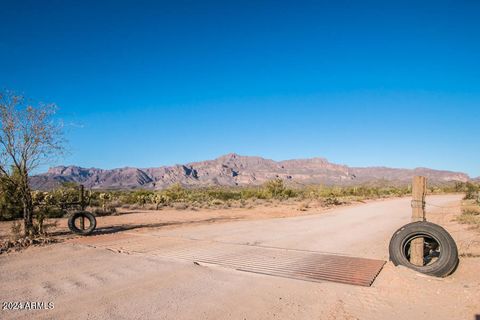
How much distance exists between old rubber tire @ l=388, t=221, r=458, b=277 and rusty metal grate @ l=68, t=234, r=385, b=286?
46 centimetres

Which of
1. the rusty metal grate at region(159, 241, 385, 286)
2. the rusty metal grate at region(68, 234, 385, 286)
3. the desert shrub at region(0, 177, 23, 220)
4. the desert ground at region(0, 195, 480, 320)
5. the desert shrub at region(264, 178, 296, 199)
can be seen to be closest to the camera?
the desert ground at region(0, 195, 480, 320)

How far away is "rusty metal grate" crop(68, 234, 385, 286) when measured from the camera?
22.8 ft

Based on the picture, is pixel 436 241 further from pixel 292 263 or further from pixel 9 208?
pixel 9 208

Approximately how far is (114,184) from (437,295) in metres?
185

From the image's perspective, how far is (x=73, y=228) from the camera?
492 inches

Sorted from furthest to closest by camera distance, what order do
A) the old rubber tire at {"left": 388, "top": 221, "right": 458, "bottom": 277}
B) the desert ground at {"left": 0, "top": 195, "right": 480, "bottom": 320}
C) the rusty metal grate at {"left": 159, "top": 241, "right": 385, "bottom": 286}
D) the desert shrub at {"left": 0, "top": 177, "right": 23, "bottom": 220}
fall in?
1. the desert shrub at {"left": 0, "top": 177, "right": 23, "bottom": 220}
2. the rusty metal grate at {"left": 159, "top": 241, "right": 385, "bottom": 286}
3. the old rubber tire at {"left": 388, "top": 221, "right": 458, "bottom": 277}
4. the desert ground at {"left": 0, "top": 195, "right": 480, "bottom": 320}

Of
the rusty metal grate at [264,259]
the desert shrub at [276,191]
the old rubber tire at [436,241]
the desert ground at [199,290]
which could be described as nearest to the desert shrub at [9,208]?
the rusty metal grate at [264,259]

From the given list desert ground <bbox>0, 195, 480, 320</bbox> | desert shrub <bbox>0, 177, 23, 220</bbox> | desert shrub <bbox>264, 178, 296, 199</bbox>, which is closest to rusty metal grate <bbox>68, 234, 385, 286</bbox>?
desert ground <bbox>0, 195, 480, 320</bbox>

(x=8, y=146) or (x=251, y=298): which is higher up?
(x=8, y=146)

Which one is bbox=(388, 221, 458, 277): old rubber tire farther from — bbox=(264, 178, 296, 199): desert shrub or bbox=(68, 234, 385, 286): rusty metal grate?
bbox=(264, 178, 296, 199): desert shrub

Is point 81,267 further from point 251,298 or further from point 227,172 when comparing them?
point 227,172

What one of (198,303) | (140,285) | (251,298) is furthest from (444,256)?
(140,285)

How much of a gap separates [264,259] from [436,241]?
11.3ft

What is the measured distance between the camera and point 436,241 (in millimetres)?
7090
